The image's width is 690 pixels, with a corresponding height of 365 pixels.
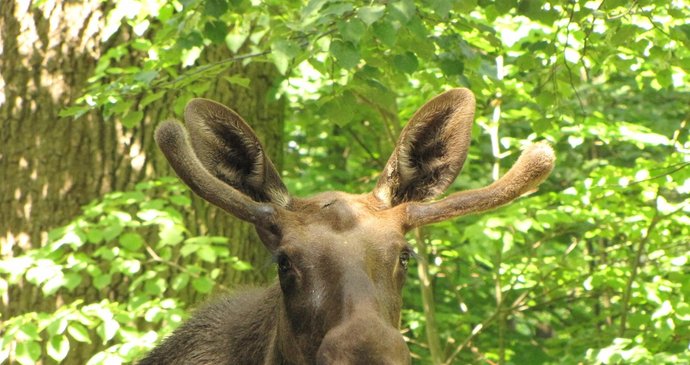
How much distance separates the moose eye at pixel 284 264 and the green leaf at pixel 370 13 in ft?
4.28

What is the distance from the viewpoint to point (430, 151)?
4770mm

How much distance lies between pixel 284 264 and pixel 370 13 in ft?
4.71

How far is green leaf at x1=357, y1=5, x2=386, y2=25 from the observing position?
494cm

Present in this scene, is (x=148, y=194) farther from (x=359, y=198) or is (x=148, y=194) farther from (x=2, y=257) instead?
(x=359, y=198)

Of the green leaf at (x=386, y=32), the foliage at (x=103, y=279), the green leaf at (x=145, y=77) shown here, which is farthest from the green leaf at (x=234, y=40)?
the foliage at (x=103, y=279)

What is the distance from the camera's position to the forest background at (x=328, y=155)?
643 centimetres

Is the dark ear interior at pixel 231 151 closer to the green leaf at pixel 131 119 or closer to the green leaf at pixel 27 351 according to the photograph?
the green leaf at pixel 27 351

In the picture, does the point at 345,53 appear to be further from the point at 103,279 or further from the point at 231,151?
the point at 103,279

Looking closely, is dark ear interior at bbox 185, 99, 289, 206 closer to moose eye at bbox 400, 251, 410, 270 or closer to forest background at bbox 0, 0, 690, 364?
moose eye at bbox 400, 251, 410, 270

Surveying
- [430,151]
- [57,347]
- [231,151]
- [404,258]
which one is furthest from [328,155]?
[404,258]

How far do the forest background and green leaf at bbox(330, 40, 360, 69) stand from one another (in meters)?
0.01

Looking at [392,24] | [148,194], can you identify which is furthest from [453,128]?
[148,194]

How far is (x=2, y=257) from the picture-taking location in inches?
338

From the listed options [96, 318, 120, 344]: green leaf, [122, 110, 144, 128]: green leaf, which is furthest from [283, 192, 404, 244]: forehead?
[122, 110, 144, 128]: green leaf
